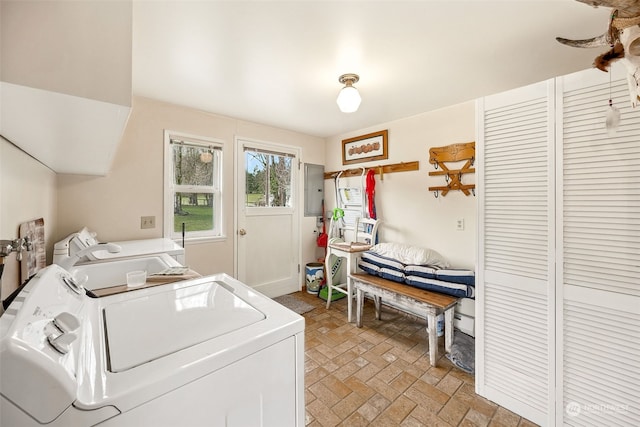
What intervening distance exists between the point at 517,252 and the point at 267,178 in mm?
2827

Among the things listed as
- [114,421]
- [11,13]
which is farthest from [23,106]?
[114,421]

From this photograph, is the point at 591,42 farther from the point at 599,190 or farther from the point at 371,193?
the point at 371,193

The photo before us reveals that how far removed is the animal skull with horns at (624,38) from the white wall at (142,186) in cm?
299

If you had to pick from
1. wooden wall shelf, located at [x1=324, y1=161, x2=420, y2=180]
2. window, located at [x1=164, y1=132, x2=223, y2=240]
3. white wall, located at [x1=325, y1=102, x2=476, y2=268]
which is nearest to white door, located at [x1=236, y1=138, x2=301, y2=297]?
window, located at [x1=164, y1=132, x2=223, y2=240]

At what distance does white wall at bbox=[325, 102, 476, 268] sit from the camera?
2.58m

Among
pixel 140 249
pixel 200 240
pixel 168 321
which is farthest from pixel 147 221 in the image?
pixel 168 321

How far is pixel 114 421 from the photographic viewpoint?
507mm

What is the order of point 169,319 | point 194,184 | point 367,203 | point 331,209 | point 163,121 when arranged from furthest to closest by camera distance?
Result: 1. point 331,209
2. point 367,203
3. point 194,184
4. point 163,121
5. point 169,319

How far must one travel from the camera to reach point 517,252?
5.27 ft

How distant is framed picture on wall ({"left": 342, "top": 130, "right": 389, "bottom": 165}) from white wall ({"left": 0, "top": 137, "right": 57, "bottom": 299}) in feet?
10.1

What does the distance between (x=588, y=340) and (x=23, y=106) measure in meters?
2.54

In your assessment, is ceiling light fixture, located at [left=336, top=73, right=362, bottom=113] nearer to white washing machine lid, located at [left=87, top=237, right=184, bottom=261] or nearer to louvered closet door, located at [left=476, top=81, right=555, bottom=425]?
louvered closet door, located at [left=476, top=81, right=555, bottom=425]

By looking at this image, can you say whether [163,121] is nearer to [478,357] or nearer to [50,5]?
[50,5]

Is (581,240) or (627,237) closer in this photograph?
(627,237)
